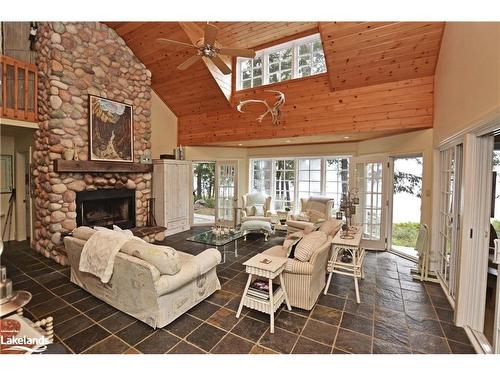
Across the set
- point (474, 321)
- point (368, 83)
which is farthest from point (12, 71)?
point (474, 321)

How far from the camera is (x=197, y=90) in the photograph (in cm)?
544

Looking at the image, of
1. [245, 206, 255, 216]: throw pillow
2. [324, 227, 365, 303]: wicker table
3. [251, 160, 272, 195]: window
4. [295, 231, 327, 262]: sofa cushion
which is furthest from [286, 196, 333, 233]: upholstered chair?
[295, 231, 327, 262]: sofa cushion

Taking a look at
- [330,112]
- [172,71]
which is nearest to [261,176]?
[330,112]

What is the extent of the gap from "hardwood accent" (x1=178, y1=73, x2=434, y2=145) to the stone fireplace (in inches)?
89.1

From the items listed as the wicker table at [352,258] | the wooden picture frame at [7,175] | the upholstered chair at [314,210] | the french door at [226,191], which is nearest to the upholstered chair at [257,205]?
the french door at [226,191]

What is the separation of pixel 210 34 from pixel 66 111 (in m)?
3.05

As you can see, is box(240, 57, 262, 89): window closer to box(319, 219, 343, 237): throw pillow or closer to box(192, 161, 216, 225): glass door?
box(319, 219, 343, 237): throw pillow

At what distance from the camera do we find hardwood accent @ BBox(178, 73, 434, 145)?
3816mm

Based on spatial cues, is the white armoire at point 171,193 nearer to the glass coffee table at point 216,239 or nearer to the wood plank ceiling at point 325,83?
the wood plank ceiling at point 325,83

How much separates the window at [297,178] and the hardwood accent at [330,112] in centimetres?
163

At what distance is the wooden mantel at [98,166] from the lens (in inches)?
151
